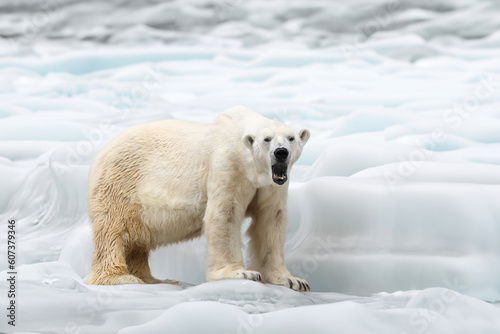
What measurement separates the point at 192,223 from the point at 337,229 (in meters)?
0.91

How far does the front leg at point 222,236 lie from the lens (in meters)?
3.71

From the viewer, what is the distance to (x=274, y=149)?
3516 millimetres

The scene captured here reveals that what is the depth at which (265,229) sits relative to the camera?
388 centimetres

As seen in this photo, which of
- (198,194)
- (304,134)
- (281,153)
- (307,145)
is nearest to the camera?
(281,153)

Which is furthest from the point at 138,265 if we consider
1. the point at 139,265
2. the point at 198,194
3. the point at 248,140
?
the point at 248,140

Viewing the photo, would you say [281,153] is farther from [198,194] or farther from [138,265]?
[138,265]

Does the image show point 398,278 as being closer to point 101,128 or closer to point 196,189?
point 196,189

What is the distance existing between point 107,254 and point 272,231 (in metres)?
0.98

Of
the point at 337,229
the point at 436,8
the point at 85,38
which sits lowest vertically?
the point at 337,229

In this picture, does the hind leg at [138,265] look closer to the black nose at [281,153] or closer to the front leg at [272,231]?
the front leg at [272,231]

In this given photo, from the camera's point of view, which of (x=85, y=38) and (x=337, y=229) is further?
(x=85, y=38)

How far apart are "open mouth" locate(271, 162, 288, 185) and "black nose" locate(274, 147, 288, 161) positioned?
32 mm

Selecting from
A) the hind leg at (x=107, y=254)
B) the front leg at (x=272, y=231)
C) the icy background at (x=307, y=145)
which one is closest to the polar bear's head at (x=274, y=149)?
the front leg at (x=272, y=231)

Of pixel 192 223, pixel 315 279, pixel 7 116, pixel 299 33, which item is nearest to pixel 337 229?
pixel 315 279
